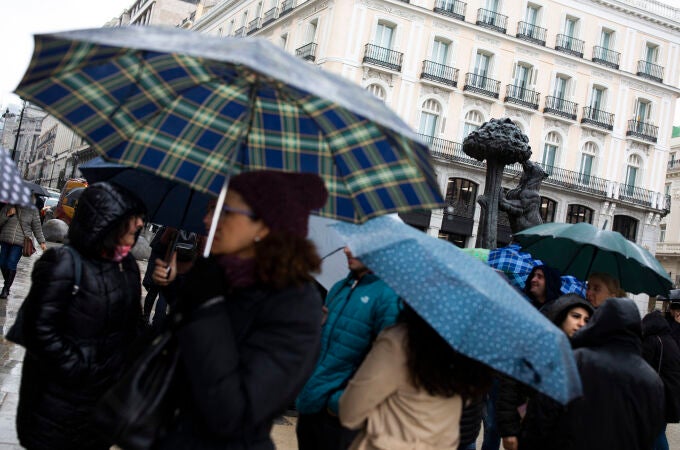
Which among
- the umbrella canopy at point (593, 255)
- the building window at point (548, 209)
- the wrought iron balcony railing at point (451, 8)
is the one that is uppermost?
the wrought iron balcony railing at point (451, 8)

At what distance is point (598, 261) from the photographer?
5484 millimetres

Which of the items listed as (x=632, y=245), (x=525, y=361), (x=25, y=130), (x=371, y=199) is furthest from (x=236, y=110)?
(x=25, y=130)

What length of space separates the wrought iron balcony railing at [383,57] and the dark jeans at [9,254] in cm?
2254

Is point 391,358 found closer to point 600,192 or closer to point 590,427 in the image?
point 590,427

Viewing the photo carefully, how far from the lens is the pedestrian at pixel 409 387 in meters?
2.40

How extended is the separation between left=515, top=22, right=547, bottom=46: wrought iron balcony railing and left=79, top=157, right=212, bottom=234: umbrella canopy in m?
31.6

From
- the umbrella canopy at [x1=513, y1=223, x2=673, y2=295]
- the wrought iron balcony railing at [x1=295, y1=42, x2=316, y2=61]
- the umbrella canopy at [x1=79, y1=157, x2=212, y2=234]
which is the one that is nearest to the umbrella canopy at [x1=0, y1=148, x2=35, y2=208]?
the umbrella canopy at [x1=79, y1=157, x2=212, y2=234]

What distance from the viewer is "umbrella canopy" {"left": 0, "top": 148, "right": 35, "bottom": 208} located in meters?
2.49

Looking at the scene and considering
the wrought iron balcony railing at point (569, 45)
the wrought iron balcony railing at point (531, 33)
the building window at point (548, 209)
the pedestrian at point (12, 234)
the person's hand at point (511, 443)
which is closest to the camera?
the person's hand at point (511, 443)

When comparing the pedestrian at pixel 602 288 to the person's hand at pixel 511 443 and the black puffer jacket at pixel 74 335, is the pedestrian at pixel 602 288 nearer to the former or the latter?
the person's hand at pixel 511 443

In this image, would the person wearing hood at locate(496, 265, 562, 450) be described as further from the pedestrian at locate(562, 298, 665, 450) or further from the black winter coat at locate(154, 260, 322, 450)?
the black winter coat at locate(154, 260, 322, 450)

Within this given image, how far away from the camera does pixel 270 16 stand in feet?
113

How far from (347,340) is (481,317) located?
3.25 ft

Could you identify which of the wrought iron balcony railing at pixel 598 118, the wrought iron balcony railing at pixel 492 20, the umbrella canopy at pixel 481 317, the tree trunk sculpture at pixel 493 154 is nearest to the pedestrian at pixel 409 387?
the umbrella canopy at pixel 481 317
